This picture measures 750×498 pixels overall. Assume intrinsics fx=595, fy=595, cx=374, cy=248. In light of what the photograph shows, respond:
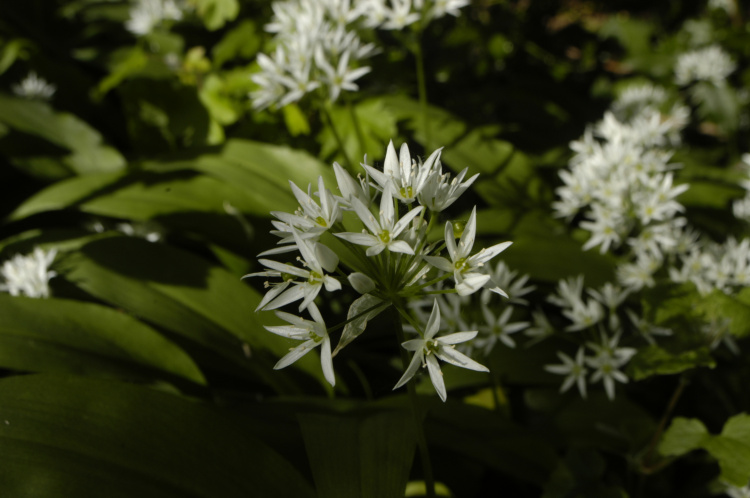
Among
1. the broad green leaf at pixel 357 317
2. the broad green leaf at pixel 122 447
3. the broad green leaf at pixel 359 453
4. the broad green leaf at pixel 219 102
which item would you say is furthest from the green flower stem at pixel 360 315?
the broad green leaf at pixel 219 102

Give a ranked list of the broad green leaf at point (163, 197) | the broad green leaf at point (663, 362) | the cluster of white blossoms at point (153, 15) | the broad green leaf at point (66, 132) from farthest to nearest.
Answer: the cluster of white blossoms at point (153, 15), the broad green leaf at point (66, 132), the broad green leaf at point (163, 197), the broad green leaf at point (663, 362)

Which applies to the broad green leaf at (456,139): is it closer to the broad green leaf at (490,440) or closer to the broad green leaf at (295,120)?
the broad green leaf at (295,120)

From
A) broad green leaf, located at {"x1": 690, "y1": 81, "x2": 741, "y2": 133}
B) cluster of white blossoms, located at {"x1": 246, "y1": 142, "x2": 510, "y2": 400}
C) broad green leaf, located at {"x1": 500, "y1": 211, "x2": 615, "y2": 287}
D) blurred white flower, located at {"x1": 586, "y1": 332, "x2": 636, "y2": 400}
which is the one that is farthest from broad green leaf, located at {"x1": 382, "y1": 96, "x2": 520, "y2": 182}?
broad green leaf, located at {"x1": 690, "y1": 81, "x2": 741, "y2": 133}

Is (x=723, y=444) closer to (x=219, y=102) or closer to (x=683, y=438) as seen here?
(x=683, y=438)

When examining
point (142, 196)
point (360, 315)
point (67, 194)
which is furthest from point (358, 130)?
point (360, 315)

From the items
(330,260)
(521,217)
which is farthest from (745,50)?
(330,260)

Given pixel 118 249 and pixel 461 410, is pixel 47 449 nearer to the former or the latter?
pixel 118 249

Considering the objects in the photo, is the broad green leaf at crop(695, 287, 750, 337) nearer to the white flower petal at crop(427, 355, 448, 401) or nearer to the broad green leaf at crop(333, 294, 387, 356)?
the white flower petal at crop(427, 355, 448, 401)
